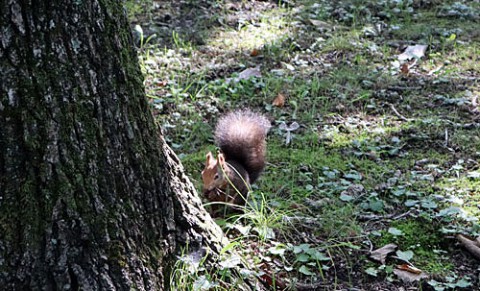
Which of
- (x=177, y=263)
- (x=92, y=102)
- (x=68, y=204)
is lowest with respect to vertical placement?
(x=177, y=263)

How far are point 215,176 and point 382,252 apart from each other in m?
0.84

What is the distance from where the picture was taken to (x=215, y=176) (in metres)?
3.15

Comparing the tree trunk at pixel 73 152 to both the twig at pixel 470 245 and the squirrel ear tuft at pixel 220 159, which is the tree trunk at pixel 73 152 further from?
the twig at pixel 470 245

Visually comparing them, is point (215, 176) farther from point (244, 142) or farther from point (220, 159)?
point (244, 142)

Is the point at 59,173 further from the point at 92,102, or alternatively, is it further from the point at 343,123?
the point at 343,123

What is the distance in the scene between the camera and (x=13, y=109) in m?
1.86

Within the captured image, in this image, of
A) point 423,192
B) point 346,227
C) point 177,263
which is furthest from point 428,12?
point 177,263

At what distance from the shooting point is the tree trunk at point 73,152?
6.11 ft

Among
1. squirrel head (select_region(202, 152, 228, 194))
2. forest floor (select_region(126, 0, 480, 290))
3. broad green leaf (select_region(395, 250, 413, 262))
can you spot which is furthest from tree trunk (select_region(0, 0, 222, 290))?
broad green leaf (select_region(395, 250, 413, 262))

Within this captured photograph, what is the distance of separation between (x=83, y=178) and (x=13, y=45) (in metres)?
0.43

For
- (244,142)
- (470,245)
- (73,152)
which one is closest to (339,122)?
(244,142)

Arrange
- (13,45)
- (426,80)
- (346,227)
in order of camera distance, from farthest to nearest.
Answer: (426,80) → (346,227) → (13,45)

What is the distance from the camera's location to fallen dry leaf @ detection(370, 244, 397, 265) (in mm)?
2762

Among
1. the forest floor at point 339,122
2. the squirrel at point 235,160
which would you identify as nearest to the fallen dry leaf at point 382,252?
the forest floor at point 339,122
